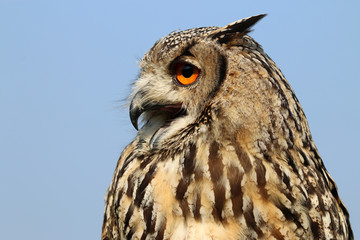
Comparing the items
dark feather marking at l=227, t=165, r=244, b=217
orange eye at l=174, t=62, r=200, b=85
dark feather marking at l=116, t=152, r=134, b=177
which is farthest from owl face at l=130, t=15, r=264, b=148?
dark feather marking at l=227, t=165, r=244, b=217

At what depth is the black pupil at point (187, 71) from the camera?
10.0 feet

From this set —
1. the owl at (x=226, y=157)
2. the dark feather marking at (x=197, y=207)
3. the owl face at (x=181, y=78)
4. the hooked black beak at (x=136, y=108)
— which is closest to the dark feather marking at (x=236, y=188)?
the owl at (x=226, y=157)

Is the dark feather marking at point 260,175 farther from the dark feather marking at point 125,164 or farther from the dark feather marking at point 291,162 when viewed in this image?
the dark feather marking at point 125,164

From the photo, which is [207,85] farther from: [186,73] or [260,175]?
[260,175]

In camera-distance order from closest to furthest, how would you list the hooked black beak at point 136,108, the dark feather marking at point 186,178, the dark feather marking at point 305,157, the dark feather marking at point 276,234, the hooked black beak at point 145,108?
the dark feather marking at point 276,234
the dark feather marking at point 186,178
the dark feather marking at point 305,157
the hooked black beak at point 145,108
the hooked black beak at point 136,108

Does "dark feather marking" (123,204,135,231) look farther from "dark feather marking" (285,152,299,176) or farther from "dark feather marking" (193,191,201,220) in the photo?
"dark feather marking" (285,152,299,176)

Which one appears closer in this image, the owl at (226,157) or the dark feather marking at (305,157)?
the owl at (226,157)

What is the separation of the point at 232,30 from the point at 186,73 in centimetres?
38

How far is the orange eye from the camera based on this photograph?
120 inches

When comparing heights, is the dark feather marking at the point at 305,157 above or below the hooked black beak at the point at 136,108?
below

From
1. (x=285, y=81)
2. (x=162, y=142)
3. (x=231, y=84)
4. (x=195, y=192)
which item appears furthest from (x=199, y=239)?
(x=285, y=81)

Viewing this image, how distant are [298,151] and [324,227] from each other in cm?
45

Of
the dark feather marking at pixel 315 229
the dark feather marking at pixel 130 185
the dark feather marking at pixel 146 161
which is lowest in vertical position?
the dark feather marking at pixel 315 229

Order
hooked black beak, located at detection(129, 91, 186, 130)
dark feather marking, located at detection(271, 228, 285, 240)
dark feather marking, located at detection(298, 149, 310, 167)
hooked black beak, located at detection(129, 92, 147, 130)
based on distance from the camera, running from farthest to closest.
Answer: hooked black beak, located at detection(129, 92, 147, 130) → hooked black beak, located at detection(129, 91, 186, 130) → dark feather marking, located at detection(298, 149, 310, 167) → dark feather marking, located at detection(271, 228, 285, 240)
